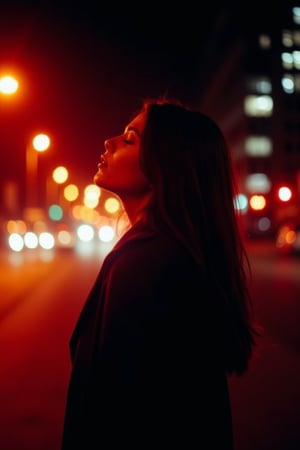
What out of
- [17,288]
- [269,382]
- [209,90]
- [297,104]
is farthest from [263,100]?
[269,382]

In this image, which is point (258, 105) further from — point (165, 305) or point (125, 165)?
point (165, 305)

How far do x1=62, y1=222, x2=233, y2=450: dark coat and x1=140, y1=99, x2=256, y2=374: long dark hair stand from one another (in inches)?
2.9

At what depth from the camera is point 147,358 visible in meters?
1.45

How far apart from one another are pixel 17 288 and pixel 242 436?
490 inches

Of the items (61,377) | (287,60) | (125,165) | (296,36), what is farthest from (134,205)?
(296,36)

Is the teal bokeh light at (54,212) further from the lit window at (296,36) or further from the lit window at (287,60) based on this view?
the lit window at (296,36)

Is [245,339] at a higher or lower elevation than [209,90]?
lower

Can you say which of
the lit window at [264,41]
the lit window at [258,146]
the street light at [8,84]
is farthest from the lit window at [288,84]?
the street light at [8,84]

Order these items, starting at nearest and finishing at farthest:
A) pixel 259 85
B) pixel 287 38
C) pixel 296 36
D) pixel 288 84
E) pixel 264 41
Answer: pixel 259 85 → pixel 264 41 → pixel 288 84 → pixel 287 38 → pixel 296 36

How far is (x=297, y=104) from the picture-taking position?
254 feet

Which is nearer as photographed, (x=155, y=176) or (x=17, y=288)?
(x=155, y=176)

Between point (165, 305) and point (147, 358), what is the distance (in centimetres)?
15

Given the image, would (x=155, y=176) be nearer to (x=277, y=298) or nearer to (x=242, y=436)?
(x=242, y=436)

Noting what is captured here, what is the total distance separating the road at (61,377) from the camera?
4266mm
